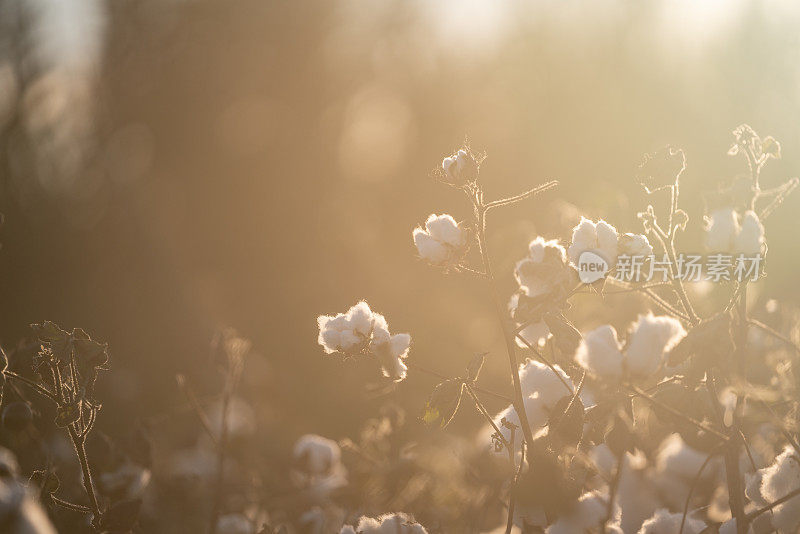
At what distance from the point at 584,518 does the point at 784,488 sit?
13.7 inches

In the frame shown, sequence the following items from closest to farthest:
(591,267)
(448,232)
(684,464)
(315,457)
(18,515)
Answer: (18,515) < (591,267) < (448,232) < (684,464) < (315,457)

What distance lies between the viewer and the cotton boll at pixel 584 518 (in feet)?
3.90

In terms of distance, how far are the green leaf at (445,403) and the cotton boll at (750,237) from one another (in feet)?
1.69

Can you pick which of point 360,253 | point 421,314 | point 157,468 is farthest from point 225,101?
point 157,468

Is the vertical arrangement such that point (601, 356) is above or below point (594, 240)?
below

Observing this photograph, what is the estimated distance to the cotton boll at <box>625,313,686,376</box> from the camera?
102 cm

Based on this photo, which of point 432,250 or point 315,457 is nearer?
point 432,250

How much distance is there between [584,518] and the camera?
48.5 inches

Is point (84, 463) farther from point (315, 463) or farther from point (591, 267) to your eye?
point (591, 267)

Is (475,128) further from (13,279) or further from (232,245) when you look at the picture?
(13,279)

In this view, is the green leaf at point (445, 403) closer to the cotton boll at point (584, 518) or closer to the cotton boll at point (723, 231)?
the cotton boll at point (584, 518)

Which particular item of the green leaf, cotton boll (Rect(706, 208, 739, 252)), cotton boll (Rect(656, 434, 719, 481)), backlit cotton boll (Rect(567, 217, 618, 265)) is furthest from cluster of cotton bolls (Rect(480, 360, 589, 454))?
cotton boll (Rect(656, 434, 719, 481))

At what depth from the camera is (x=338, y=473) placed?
2238 mm

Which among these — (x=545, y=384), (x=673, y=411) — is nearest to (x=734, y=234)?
(x=673, y=411)
